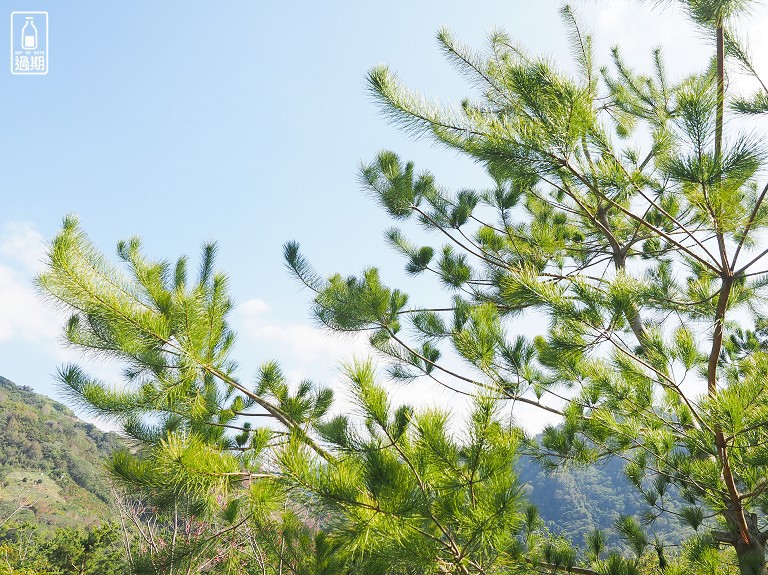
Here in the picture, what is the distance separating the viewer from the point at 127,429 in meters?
2.42

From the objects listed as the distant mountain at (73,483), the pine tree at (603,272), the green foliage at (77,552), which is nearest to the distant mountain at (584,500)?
the distant mountain at (73,483)

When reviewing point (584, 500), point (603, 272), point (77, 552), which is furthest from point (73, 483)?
point (603, 272)

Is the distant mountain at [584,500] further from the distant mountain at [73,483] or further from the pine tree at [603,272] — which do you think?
the pine tree at [603,272]

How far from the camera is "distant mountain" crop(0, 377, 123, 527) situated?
122 feet

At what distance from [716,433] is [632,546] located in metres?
1.75

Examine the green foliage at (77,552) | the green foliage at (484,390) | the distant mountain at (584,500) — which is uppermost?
the green foliage at (484,390)

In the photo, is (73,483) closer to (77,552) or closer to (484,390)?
(77,552)

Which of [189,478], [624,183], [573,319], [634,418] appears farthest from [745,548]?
[189,478]

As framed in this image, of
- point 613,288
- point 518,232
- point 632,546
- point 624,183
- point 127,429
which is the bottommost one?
point 632,546

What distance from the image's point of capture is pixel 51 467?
153 feet

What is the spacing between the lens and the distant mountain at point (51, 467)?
3712cm

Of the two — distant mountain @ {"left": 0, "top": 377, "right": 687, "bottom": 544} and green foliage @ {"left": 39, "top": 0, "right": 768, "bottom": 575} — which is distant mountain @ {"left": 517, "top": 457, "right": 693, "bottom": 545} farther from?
green foliage @ {"left": 39, "top": 0, "right": 768, "bottom": 575}

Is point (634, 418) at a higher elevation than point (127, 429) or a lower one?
lower

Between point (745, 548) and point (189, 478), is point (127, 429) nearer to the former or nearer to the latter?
point (189, 478)
